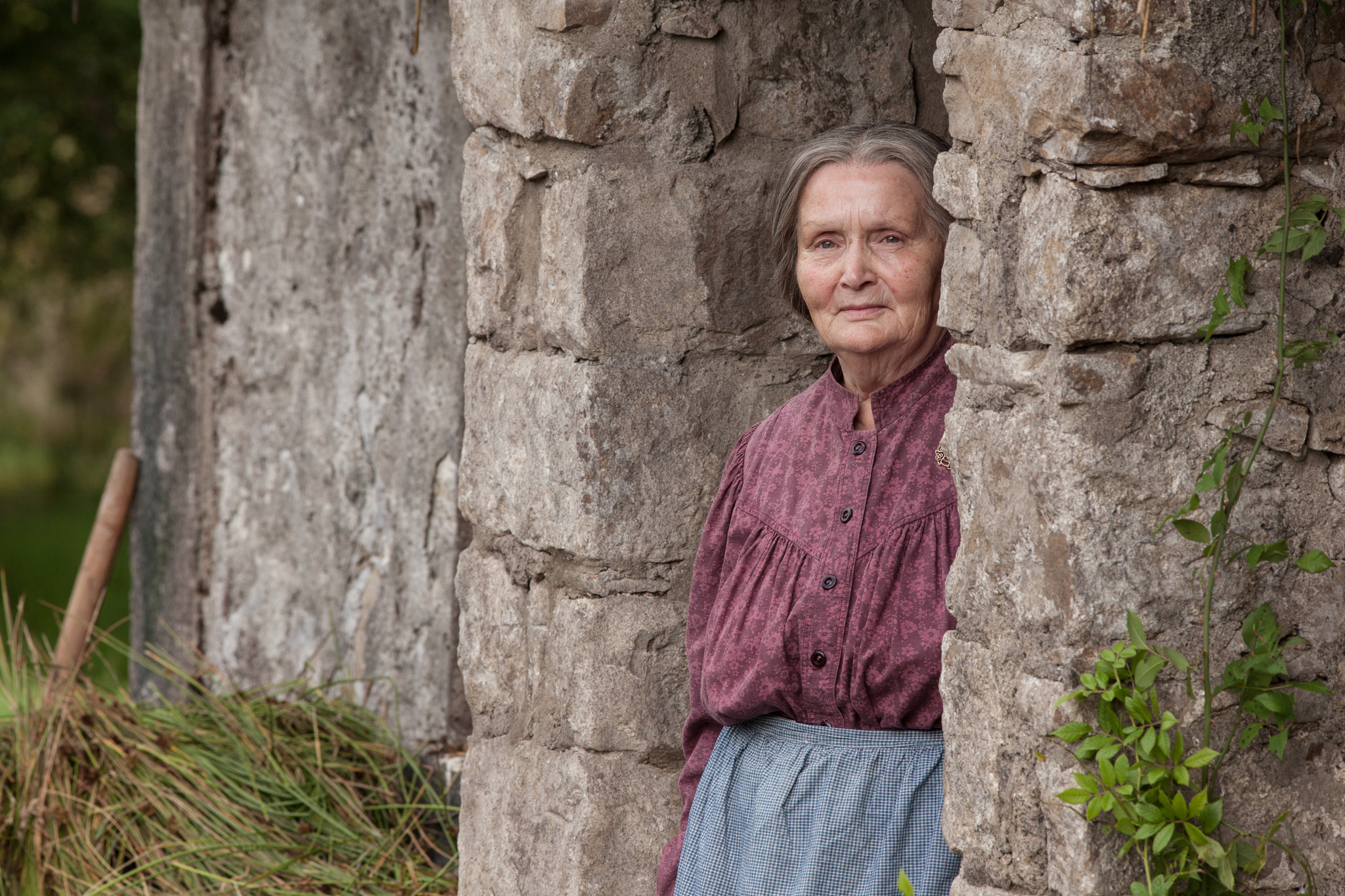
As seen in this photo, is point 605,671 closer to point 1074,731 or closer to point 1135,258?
point 1074,731

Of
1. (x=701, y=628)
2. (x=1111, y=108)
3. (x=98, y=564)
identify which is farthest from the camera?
(x=98, y=564)

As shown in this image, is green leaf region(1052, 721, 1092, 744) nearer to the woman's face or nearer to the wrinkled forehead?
the woman's face

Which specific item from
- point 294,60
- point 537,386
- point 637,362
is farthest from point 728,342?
point 294,60

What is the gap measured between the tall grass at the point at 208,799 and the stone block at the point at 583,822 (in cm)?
61

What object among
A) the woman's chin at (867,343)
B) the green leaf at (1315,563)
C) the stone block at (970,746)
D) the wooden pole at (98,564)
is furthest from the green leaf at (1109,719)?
the wooden pole at (98,564)

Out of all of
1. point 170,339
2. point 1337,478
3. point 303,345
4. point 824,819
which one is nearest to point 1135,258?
point 1337,478

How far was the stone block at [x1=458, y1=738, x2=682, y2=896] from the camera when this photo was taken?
88.9 inches

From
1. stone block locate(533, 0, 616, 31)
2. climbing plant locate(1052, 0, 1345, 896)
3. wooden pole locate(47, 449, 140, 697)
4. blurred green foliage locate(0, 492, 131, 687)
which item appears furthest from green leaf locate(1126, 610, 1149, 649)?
blurred green foliage locate(0, 492, 131, 687)

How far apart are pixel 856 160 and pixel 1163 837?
101cm

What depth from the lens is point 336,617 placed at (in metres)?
3.53

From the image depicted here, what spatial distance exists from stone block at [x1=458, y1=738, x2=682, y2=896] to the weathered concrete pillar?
0.89m

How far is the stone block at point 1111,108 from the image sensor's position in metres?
1.44

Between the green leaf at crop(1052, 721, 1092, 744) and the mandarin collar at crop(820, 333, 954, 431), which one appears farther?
the mandarin collar at crop(820, 333, 954, 431)

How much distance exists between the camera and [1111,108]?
4.72 feet
